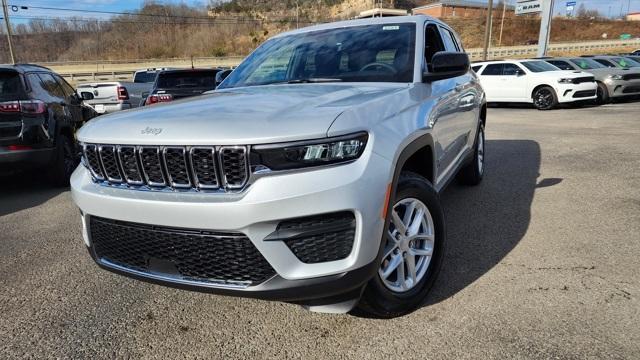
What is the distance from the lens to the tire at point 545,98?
14.2 metres

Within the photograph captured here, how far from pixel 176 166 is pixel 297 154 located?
0.60m

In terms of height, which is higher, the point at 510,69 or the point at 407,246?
the point at 407,246

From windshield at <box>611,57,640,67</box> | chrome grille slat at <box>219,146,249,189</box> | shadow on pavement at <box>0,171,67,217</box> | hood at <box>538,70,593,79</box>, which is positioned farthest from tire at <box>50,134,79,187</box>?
windshield at <box>611,57,640,67</box>

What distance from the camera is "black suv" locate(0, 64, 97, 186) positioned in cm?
538

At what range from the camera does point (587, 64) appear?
1581 cm

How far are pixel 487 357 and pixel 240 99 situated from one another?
1956 millimetres

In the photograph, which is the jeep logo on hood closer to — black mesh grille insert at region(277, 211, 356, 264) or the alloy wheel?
black mesh grille insert at region(277, 211, 356, 264)

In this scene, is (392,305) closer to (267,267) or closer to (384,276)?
(384,276)

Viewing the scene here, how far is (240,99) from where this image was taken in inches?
108

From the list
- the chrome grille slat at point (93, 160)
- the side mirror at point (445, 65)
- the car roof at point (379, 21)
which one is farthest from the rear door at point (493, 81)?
the chrome grille slat at point (93, 160)

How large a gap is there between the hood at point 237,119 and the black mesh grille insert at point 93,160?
0.19 feet

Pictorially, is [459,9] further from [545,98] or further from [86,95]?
[86,95]

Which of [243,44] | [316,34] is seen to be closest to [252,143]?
[316,34]

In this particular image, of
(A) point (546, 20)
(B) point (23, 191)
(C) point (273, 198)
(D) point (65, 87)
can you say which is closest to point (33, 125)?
(B) point (23, 191)
